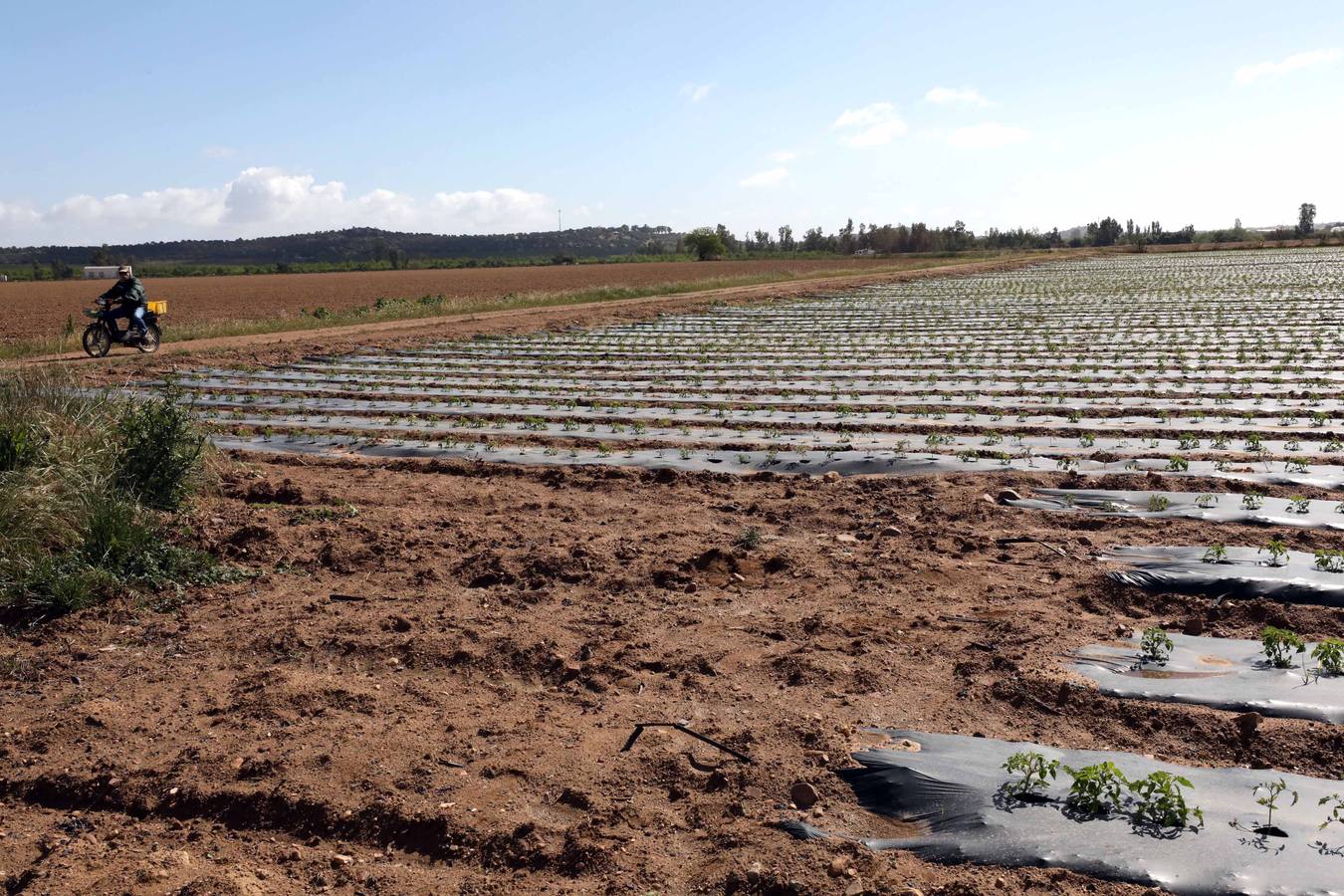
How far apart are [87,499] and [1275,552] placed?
686 cm

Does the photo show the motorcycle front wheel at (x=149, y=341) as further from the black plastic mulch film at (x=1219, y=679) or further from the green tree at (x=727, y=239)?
the green tree at (x=727, y=239)

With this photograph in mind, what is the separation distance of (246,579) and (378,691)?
1978 millimetres

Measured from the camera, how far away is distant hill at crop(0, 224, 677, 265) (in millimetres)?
146875

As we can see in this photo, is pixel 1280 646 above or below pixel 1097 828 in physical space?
above

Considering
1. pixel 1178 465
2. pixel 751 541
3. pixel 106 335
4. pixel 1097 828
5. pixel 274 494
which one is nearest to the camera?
pixel 1097 828

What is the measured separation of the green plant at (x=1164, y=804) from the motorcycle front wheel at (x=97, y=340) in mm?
18964

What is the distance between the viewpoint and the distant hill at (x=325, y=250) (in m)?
147

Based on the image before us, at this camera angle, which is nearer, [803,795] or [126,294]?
[803,795]

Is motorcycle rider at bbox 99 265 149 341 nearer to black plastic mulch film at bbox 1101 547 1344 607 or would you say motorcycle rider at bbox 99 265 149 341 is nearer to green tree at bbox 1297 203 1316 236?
black plastic mulch film at bbox 1101 547 1344 607

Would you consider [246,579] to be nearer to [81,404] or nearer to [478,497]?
[478,497]

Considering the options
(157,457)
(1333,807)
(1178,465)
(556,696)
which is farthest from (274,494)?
(1178,465)

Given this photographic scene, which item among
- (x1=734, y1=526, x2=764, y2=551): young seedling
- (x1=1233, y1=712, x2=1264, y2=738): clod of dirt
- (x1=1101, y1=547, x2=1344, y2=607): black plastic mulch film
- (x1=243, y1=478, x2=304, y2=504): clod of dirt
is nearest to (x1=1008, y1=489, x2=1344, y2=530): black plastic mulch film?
(x1=1101, y1=547, x2=1344, y2=607): black plastic mulch film

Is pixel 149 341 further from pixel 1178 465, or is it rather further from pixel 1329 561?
pixel 1329 561

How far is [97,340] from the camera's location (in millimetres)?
18328
